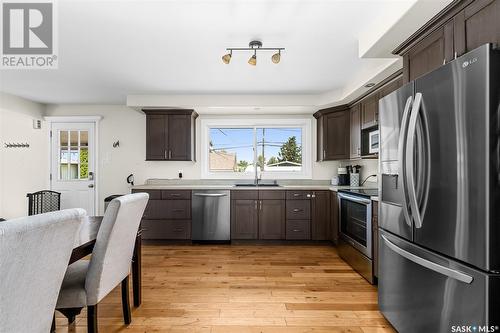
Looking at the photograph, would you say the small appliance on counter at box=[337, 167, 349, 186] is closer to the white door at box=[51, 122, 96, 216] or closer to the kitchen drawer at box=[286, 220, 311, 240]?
the kitchen drawer at box=[286, 220, 311, 240]

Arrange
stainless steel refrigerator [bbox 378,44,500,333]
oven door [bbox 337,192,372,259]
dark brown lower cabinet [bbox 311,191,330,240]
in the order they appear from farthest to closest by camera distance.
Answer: dark brown lower cabinet [bbox 311,191,330,240], oven door [bbox 337,192,372,259], stainless steel refrigerator [bbox 378,44,500,333]

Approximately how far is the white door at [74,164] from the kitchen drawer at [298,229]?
11.5 ft

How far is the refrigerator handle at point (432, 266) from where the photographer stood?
127 centimetres

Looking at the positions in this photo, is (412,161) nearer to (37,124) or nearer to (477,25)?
(477,25)

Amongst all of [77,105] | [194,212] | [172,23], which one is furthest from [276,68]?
[77,105]

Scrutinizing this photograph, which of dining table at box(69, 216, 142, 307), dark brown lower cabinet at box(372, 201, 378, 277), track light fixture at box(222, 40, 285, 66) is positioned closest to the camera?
dining table at box(69, 216, 142, 307)

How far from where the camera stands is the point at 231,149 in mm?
4910

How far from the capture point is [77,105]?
4.97 metres

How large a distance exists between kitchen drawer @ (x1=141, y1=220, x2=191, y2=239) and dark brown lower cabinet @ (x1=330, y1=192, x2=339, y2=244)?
2.20 meters

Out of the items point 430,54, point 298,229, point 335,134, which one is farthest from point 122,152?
point 430,54

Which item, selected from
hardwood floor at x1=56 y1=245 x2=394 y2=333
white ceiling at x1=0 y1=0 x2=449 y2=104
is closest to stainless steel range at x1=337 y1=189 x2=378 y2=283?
hardwood floor at x1=56 y1=245 x2=394 y2=333

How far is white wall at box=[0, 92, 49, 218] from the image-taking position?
4.20 meters

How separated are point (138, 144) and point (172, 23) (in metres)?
3.11

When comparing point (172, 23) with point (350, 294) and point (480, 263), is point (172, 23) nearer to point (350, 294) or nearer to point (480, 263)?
point (480, 263)
